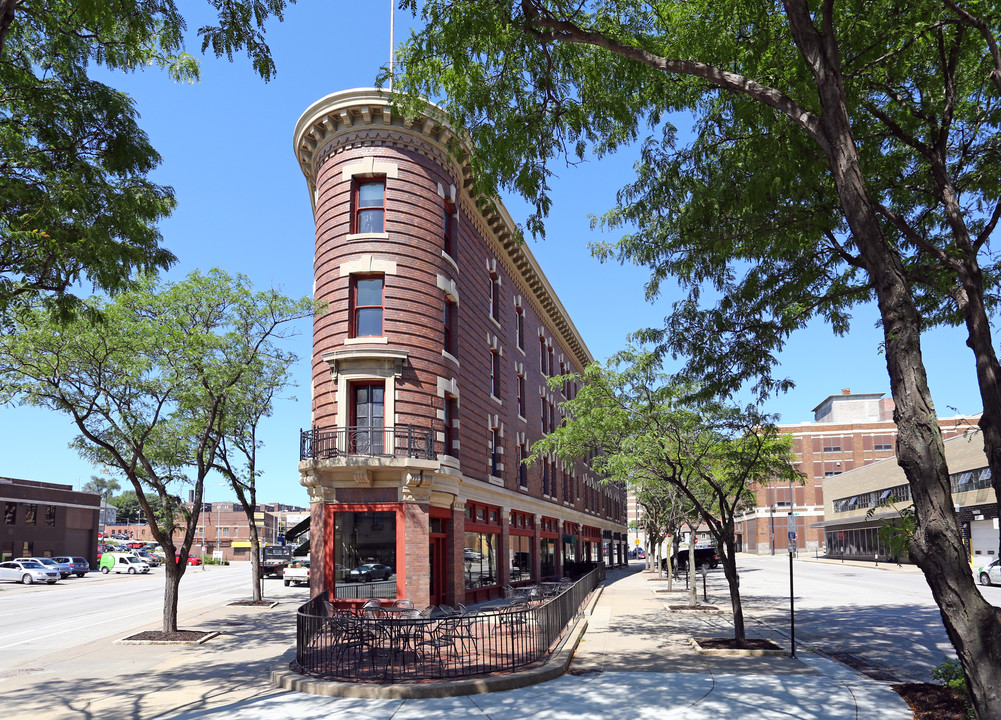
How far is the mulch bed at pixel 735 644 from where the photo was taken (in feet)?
50.6

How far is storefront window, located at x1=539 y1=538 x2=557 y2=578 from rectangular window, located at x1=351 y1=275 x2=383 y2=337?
19100 millimetres

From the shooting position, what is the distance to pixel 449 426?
80.9ft

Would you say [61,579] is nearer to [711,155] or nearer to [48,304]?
[48,304]

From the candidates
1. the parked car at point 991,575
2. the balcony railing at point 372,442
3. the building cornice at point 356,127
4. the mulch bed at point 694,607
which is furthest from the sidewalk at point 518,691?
the parked car at point 991,575

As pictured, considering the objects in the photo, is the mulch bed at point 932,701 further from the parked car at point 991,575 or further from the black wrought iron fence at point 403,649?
the parked car at point 991,575

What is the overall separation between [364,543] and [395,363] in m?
5.34

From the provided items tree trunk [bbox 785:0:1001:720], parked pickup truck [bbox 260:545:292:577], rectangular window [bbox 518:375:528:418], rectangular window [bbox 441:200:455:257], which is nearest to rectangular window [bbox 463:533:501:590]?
rectangular window [bbox 518:375:528:418]

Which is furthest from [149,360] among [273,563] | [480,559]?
[273,563]

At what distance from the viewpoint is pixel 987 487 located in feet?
156

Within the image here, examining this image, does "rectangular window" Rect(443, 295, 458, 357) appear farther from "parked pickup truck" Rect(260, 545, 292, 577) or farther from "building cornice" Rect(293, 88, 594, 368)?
"parked pickup truck" Rect(260, 545, 292, 577)

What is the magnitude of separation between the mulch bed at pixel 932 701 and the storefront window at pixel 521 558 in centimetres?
2108

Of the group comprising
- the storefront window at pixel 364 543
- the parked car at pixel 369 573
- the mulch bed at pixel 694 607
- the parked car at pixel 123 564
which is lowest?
the parked car at pixel 123 564

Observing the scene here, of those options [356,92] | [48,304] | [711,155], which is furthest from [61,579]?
[711,155]

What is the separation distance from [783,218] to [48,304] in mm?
10678
